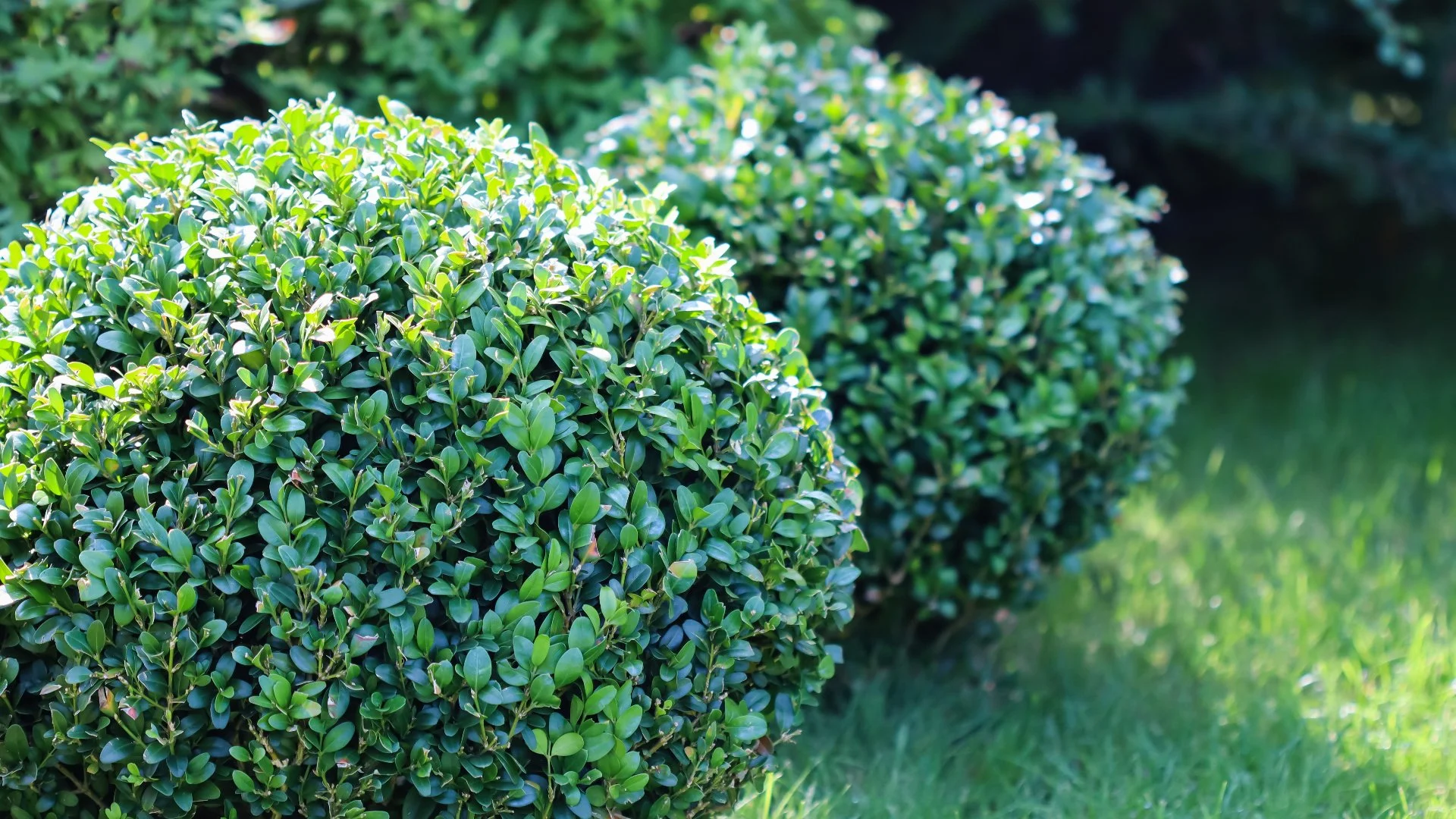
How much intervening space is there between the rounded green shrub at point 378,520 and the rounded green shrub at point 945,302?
779 mm

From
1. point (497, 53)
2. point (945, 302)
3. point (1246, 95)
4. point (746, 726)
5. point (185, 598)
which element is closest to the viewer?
point (185, 598)

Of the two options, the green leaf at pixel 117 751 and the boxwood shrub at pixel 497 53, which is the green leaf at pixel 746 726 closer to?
the green leaf at pixel 117 751

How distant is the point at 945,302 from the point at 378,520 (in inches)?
59.6

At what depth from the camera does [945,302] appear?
2.92 meters

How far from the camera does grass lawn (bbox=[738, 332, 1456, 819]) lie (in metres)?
2.68

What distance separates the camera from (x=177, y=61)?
3123 millimetres

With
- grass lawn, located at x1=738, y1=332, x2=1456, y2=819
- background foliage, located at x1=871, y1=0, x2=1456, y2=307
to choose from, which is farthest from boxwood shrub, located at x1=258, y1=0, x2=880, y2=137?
grass lawn, located at x1=738, y1=332, x2=1456, y2=819

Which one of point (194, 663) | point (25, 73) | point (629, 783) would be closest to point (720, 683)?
point (629, 783)

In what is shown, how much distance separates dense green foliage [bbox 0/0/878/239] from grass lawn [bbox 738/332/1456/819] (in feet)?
6.33

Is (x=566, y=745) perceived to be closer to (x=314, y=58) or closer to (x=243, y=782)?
(x=243, y=782)

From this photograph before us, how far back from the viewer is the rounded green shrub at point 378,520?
6.11 ft

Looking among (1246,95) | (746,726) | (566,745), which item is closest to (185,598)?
(566,745)

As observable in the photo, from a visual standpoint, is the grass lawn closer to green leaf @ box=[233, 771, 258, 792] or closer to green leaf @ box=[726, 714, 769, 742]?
green leaf @ box=[726, 714, 769, 742]

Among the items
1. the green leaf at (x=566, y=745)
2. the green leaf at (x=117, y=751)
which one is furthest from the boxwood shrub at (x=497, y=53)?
the green leaf at (x=566, y=745)
